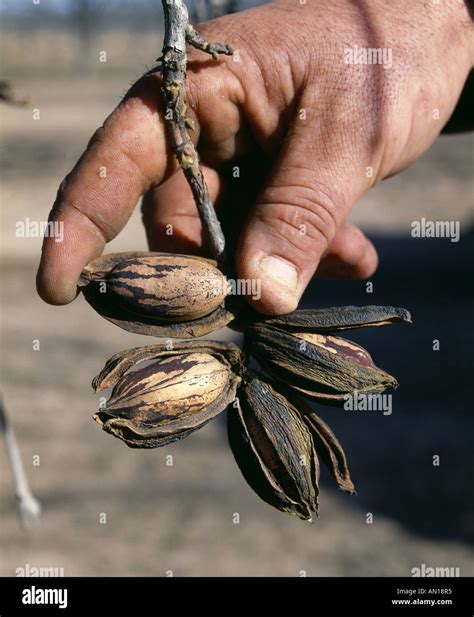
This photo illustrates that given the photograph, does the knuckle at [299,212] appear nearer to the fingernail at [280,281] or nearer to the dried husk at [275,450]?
the fingernail at [280,281]

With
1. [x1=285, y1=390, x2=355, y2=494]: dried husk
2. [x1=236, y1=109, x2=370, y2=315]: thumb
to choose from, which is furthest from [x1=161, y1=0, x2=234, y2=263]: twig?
[x1=285, y1=390, x2=355, y2=494]: dried husk

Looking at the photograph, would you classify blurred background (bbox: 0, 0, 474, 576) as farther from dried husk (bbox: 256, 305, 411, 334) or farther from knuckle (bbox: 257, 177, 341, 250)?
dried husk (bbox: 256, 305, 411, 334)

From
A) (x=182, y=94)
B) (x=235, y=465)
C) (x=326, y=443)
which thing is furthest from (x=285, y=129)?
(x=235, y=465)

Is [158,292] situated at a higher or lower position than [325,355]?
higher

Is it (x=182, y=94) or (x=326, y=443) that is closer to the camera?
(x=182, y=94)

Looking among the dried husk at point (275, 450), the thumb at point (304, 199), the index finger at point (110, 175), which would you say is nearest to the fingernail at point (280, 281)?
the thumb at point (304, 199)

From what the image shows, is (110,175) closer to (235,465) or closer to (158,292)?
(158,292)
